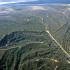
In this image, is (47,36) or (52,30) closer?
(47,36)

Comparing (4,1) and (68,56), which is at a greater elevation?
(68,56)

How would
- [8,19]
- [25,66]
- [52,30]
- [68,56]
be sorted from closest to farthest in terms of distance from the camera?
[25,66] → [68,56] → [52,30] → [8,19]

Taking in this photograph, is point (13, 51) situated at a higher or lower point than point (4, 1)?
higher

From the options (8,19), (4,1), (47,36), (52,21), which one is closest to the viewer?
(47,36)

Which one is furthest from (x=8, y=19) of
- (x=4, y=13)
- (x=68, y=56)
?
(x=68, y=56)

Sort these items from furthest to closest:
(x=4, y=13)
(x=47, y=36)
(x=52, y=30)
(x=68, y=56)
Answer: (x=4, y=13), (x=52, y=30), (x=47, y=36), (x=68, y=56)

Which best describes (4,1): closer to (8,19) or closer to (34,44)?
(8,19)

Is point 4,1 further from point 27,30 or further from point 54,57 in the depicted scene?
point 54,57

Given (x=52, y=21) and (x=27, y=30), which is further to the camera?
(x=52, y=21)

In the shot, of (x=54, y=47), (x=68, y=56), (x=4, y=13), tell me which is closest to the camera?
(x=68, y=56)
